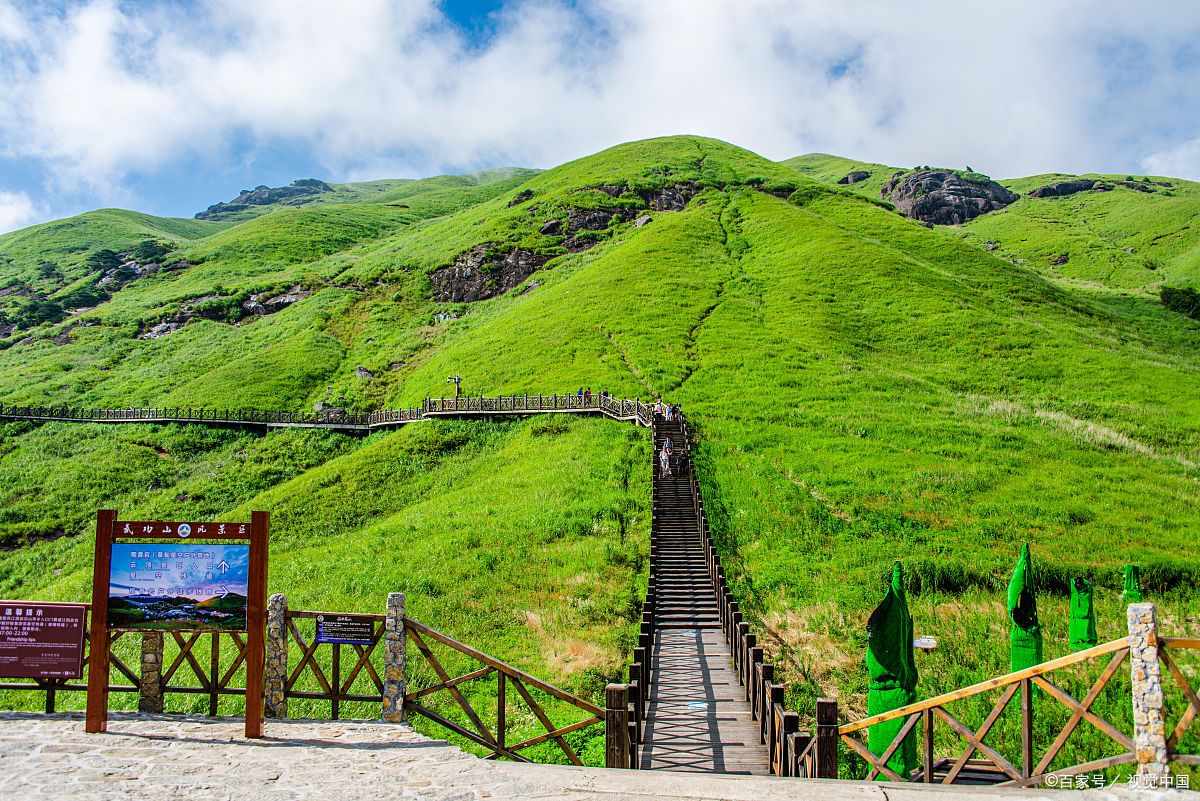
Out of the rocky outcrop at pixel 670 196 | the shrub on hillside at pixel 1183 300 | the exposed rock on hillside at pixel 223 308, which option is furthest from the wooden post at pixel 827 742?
the rocky outcrop at pixel 670 196

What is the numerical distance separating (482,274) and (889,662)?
90933 millimetres

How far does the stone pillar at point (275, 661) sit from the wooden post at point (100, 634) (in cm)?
218

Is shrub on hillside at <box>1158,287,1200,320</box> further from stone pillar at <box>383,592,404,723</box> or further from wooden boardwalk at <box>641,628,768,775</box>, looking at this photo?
stone pillar at <box>383,592,404,723</box>

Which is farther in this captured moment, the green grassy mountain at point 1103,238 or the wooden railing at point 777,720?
the green grassy mountain at point 1103,238

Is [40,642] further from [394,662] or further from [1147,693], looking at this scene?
[1147,693]

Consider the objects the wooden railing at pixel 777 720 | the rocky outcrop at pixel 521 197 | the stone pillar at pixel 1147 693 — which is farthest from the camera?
the rocky outcrop at pixel 521 197

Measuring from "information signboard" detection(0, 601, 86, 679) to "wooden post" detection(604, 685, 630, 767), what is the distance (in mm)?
8368

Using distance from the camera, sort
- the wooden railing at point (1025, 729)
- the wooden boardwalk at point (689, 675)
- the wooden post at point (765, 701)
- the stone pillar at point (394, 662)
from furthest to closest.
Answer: the wooden boardwalk at point (689, 675) → the wooden post at point (765, 701) → the stone pillar at point (394, 662) → the wooden railing at point (1025, 729)

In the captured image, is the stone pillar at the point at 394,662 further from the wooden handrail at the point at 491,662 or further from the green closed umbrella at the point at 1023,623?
the green closed umbrella at the point at 1023,623

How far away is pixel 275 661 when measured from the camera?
11.8 meters

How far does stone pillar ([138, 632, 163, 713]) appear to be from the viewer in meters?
11.8

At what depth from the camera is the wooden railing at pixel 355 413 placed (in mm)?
47094

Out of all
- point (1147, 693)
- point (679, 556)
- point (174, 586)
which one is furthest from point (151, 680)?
point (679, 556)

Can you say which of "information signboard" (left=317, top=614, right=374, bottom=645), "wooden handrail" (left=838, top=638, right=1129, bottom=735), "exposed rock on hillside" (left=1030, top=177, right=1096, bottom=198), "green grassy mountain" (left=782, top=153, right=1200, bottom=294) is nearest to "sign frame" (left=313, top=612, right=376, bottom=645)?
"information signboard" (left=317, top=614, right=374, bottom=645)
